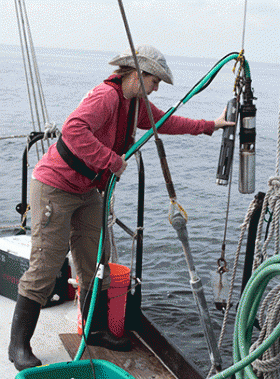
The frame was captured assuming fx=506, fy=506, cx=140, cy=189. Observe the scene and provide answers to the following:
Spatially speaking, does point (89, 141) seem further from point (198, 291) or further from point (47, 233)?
point (198, 291)

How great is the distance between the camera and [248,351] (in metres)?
2.04

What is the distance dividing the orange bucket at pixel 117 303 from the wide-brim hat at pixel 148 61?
1.24m

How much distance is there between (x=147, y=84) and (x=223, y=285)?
1037mm

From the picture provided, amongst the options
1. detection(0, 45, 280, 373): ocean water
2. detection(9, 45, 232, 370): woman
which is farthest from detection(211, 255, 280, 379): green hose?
detection(0, 45, 280, 373): ocean water

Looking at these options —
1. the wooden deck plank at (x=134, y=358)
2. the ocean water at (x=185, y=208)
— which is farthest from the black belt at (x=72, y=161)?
the ocean water at (x=185, y=208)

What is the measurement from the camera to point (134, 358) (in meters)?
2.82

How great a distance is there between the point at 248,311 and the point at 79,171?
1.05 meters

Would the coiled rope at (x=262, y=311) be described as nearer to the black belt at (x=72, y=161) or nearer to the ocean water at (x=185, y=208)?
the black belt at (x=72, y=161)

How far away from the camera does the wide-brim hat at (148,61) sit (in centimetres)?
236

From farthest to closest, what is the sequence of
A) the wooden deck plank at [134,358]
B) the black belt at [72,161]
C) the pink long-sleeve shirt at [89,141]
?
1. the wooden deck plank at [134,358]
2. the black belt at [72,161]
3. the pink long-sleeve shirt at [89,141]

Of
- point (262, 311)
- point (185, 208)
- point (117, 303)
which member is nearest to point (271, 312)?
point (262, 311)

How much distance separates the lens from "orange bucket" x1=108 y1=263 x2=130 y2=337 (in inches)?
118

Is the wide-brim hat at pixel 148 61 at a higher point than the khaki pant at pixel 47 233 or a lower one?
higher

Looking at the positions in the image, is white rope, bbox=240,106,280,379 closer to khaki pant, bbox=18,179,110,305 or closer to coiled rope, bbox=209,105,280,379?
coiled rope, bbox=209,105,280,379
